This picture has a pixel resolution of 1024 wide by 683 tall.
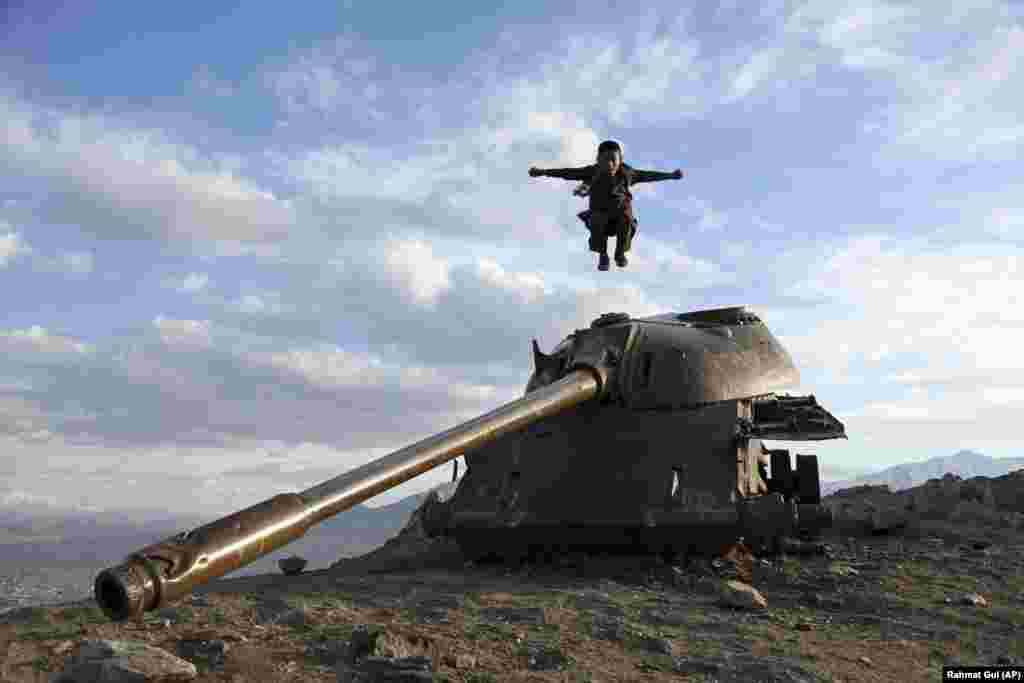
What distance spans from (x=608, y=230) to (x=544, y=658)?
258 inches

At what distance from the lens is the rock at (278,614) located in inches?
282

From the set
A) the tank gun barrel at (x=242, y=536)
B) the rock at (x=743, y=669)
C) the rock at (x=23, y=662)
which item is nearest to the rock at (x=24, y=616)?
the rock at (x=23, y=662)

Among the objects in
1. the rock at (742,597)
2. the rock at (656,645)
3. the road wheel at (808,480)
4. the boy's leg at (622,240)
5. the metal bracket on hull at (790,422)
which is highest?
the boy's leg at (622,240)

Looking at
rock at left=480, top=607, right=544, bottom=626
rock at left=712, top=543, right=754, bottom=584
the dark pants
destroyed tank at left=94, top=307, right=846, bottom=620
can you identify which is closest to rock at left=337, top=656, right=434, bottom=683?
rock at left=480, top=607, right=544, bottom=626

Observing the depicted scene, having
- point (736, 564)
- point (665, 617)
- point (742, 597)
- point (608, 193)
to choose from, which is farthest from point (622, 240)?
point (665, 617)

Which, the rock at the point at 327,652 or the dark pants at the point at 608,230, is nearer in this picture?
the rock at the point at 327,652

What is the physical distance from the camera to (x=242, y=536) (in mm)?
4094

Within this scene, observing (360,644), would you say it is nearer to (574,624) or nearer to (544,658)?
(544,658)

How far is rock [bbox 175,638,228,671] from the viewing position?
5992 mm

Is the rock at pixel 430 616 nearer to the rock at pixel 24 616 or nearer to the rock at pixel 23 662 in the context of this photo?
the rock at pixel 23 662

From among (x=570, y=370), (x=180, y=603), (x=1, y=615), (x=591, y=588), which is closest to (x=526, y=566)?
(x=591, y=588)

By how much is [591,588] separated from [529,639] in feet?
6.44

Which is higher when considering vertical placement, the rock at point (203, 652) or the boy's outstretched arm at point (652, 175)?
the boy's outstretched arm at point (652, 175)

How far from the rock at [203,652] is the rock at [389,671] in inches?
33.1
